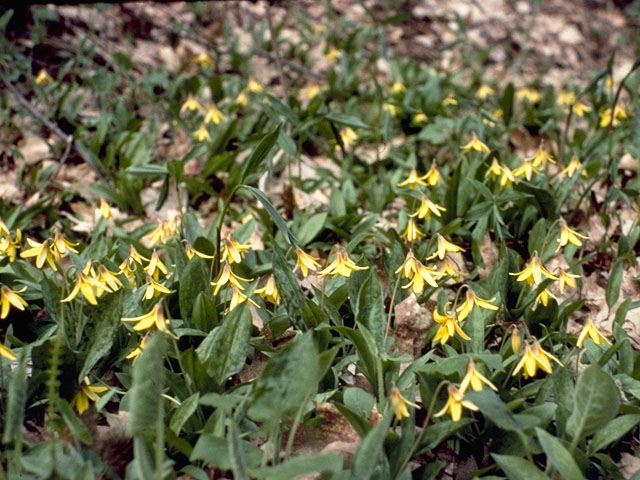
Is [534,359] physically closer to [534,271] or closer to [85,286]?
[534,271]

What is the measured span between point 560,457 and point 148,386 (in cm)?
98

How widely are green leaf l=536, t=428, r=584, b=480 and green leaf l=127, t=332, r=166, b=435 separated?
899mm

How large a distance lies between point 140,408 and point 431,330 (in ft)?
3.35

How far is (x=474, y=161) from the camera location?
2965 millimetres

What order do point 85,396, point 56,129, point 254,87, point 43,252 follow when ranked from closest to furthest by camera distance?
point 85,396
point 43,252
point 56,129
point 254,87

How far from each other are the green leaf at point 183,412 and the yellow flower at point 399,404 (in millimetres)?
504

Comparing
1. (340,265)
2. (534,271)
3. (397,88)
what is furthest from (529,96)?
(340,265)

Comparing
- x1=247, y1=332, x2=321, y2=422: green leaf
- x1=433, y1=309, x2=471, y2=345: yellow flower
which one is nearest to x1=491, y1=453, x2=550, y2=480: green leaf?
x1=433, y1=309, x2=471, y2=345: yellow flower

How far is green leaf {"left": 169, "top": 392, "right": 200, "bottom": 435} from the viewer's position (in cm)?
159

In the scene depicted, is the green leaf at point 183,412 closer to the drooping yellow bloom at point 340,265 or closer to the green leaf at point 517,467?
the drooping yellow bloom at point 340,265

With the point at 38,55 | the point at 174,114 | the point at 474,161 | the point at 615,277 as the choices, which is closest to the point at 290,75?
the point at 174,114

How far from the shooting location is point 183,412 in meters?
1.61

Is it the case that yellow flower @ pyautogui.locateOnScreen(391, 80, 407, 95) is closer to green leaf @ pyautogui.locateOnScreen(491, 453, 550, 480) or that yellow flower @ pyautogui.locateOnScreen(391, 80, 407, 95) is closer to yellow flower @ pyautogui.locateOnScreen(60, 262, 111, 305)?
yellow flower @ pyautogui.locateOnScreen(60, 262, 111, 305)

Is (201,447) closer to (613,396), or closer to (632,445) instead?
(613,396)
